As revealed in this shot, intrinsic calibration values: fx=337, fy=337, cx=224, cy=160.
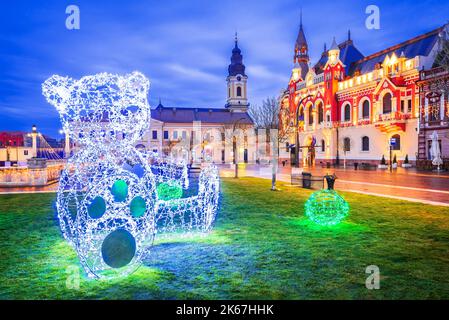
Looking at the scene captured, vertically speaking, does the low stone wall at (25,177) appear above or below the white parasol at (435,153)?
below

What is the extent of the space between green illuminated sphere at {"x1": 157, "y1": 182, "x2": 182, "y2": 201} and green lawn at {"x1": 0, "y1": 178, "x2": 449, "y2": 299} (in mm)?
3438

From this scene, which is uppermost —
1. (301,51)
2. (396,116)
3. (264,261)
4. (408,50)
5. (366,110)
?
(301,51)

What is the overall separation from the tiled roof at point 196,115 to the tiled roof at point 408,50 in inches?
1362

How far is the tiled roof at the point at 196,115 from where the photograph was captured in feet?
247

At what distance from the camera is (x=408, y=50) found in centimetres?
3688

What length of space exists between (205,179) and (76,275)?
3068 mm

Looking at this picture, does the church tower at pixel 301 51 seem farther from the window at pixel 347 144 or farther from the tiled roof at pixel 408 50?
the window at pixel 347 144

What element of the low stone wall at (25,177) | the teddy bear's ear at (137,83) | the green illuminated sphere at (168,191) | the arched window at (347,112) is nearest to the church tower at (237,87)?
the arched window at (347,112)

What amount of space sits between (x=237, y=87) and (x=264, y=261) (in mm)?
78150

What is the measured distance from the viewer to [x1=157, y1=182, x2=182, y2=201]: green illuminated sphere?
11734 millimetres

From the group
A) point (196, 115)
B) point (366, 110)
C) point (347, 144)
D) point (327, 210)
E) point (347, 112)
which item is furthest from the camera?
point (196, 115)

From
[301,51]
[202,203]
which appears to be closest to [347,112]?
[301,51]

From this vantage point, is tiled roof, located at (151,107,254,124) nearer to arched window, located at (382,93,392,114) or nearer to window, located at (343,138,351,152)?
window, located at (343,138,351,152)

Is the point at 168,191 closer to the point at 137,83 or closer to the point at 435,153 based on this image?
the point at 137,83
